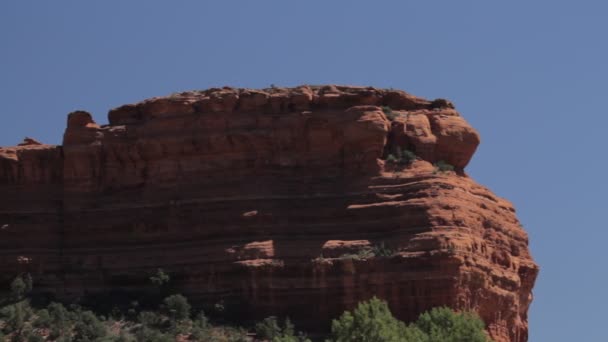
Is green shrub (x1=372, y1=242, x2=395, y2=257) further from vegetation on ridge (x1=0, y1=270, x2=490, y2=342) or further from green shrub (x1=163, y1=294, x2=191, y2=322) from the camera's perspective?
green shrub (x1=163, y1=294, x2=191, y2=322)

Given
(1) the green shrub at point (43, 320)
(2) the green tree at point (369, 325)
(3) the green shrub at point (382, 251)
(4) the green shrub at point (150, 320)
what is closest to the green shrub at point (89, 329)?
(1) the green shrub at point (43, 320)

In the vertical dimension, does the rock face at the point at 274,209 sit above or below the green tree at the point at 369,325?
above

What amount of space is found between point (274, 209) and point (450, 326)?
10588mm

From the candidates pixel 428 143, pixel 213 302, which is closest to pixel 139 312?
pixel 213 302

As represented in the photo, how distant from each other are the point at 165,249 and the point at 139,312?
3782 millimetres

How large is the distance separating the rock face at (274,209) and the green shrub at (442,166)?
0.31 metres

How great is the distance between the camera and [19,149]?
89.4 metres

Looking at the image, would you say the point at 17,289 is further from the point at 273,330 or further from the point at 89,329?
the point at 273,330

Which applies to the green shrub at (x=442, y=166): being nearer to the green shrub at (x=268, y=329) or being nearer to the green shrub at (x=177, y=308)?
the green shrub at (x=268, y=329)

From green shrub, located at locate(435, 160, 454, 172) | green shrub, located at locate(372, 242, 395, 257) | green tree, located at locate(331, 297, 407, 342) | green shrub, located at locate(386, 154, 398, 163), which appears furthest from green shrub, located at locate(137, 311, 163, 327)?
green shrub, located at locate(435, 160, 454, 172)

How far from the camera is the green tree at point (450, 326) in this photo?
78.0m

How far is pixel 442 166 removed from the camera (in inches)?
3371

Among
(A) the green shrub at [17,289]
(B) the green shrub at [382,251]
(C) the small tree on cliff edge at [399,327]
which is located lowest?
(C) the small tree on cliff edge at [399,327]

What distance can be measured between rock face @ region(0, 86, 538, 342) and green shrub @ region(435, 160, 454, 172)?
1.01 feet
